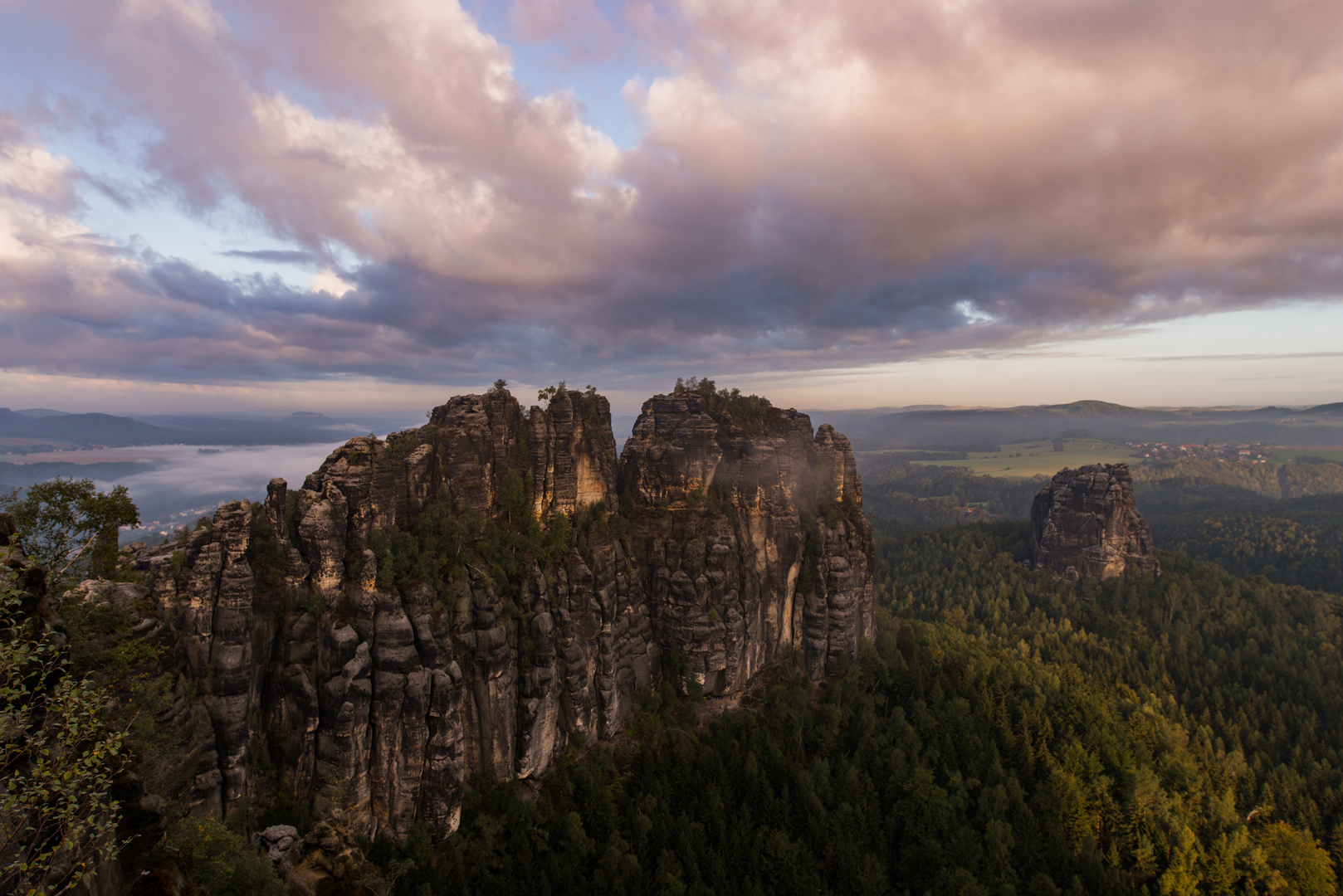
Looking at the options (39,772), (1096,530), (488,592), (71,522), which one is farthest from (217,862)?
(1096,530)

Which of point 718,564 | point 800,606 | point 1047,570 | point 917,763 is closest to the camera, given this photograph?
point 917,763

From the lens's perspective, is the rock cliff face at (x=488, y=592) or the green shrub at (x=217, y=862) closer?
the green shrub at (x=217, y=862)

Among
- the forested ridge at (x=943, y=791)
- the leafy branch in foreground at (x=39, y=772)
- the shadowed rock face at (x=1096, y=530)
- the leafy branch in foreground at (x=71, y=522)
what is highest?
the leafy branch in foreground at (x=71, y=522)

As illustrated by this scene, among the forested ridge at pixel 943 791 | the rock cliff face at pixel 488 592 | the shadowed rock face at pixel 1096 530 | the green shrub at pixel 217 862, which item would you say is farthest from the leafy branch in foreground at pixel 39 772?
the shadowed rock face at pixel 1096 530

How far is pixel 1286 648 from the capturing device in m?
85.0

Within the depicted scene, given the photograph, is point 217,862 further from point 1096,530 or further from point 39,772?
point 1096,530

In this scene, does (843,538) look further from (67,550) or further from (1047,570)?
(1047,570)

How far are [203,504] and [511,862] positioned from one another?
223 m

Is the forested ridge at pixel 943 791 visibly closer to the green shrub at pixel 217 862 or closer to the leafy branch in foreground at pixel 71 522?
the green shrub at pixel 217 862

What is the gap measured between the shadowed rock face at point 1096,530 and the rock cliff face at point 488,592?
74.9 m

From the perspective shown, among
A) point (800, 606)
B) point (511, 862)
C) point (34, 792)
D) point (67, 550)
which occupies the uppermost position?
point (67, 550)

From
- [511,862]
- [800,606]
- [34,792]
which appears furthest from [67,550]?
[800,606]

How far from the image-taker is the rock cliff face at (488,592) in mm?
35875

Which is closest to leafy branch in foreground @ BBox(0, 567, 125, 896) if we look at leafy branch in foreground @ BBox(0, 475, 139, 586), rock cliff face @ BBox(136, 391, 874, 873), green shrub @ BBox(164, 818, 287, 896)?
green shrub @ BBox(164, 818, 287, 896)
